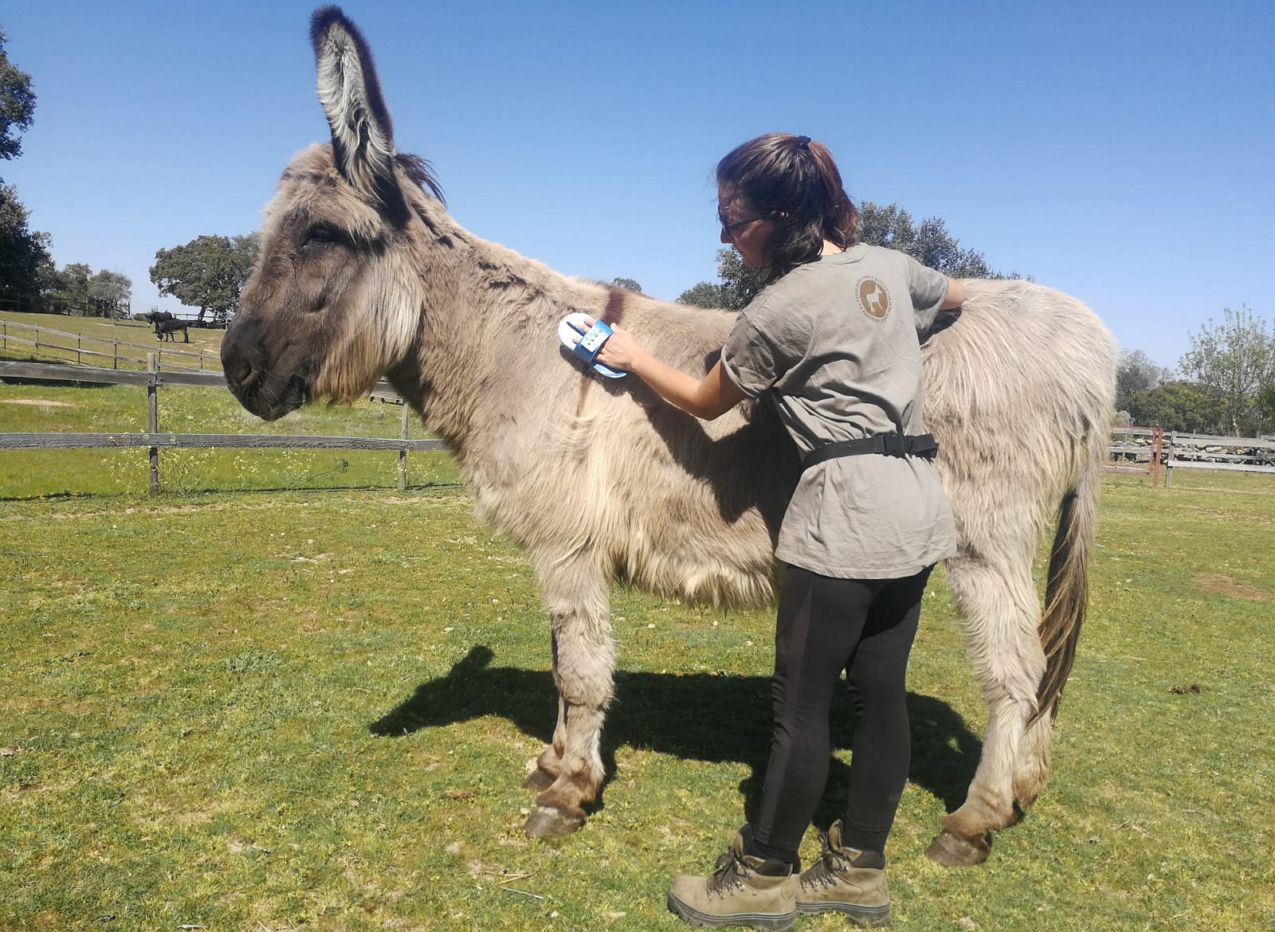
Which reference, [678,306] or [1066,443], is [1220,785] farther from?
[678,306]

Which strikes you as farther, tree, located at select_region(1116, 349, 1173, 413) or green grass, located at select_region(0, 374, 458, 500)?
tree, located at select_region(1116, 349, 1173, 413)

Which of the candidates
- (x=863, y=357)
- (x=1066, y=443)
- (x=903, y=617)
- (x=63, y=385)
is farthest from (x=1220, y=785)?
(x=63, y=385)

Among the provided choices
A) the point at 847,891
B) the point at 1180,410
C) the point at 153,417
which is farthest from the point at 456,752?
the point at 1180,410

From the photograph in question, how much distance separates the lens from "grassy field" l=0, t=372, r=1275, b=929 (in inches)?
123

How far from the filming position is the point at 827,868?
10.2 ft

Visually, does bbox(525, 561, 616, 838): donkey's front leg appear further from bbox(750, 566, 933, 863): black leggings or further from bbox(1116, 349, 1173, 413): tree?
bbox(1116, 349, 1173, 413): tree

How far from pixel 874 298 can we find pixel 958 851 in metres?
2.55

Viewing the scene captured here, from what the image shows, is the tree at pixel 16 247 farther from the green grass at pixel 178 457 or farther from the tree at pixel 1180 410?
the tree at pixel 1180 410

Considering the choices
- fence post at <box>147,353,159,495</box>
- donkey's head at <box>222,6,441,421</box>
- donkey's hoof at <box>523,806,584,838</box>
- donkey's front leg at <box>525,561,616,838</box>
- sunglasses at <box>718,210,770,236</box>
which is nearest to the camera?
sunglasses at <box>718,210,770,236</box>

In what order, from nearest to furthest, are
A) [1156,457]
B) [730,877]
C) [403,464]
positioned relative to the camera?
[730,877]
[403,464]
[1156,457]

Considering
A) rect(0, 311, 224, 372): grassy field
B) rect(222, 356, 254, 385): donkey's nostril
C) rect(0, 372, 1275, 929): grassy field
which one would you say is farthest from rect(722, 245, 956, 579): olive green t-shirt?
rect(0, 311, 224, 372): grassy field

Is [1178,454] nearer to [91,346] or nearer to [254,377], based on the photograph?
[254,377]

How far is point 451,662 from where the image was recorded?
5.76m

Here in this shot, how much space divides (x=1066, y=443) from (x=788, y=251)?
179 cm
